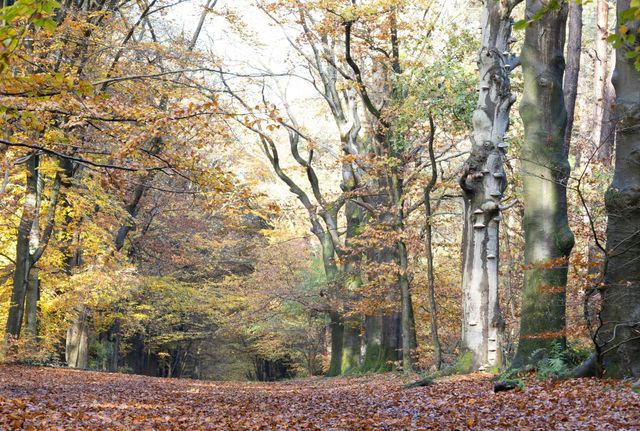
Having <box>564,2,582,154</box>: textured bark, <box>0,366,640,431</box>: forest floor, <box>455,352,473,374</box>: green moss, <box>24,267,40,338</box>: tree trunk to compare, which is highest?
<box>564,2,582,154</box>: textured bark

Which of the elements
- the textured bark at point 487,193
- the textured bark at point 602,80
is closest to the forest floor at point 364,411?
the textured bark at point 487,193

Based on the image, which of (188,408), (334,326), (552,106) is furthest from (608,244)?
(334,326)

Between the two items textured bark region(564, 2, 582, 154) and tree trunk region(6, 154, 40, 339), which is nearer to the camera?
textured bark region(564, 2, 582, 154)

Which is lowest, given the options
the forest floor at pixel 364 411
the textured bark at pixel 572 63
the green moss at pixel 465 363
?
the forest floor at pixel 364 411

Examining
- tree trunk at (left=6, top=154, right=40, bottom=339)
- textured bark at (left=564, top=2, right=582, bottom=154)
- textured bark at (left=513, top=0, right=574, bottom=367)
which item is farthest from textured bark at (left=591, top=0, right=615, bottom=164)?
tree trunk at (left=6, top=154, right=40, bottom=339)

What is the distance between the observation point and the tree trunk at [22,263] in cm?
1783

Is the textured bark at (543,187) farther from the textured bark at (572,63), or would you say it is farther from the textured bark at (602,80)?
the textured bark at (602,80)

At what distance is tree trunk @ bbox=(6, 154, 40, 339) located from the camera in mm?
17828

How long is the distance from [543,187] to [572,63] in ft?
21.8

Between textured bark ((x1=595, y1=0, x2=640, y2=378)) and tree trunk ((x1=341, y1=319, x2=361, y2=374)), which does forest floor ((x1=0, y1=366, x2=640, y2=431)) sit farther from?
tree trunk ((x1=341, y1=319, x2=361, y2=374))

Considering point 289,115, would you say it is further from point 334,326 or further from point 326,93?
point 334,326

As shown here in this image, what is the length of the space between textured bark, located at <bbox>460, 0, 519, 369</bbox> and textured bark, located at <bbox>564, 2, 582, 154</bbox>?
333 centimetres

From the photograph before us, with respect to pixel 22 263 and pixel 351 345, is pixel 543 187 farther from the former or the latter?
pixel 351 345

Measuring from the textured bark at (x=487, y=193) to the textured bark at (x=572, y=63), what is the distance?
3.33 m
